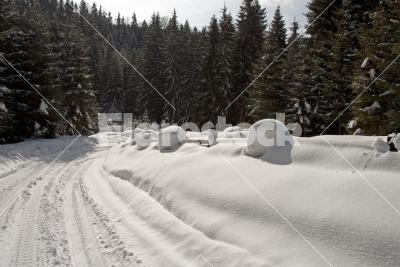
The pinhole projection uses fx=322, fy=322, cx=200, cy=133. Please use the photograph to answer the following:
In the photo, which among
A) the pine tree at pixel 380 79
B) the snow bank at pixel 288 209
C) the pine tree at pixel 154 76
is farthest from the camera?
the pine tree at pixel 154 76

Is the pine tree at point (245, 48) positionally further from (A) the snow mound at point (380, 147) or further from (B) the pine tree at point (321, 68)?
(A) the snow mound at point (380, 147)

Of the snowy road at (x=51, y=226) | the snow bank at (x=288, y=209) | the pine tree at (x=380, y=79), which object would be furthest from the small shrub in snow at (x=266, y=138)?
the pine tree at (x=380, y=79)

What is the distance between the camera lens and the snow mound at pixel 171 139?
12891mm

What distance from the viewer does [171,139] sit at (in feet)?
42.9

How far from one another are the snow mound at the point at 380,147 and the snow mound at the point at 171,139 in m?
7.81

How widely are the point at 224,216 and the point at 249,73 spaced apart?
25.0m

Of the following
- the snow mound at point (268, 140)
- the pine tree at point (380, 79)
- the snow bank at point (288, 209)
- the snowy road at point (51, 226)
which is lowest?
the snowy road at point (51, 226)

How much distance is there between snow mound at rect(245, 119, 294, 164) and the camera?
26.4 feet

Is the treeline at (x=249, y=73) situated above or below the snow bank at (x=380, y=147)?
above

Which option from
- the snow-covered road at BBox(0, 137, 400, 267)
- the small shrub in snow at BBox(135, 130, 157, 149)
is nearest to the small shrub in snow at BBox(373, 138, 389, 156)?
the snow-covered road at BBox(0, 137, 400, 267)

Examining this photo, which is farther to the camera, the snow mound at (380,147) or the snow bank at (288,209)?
the snow mound at (380,147)

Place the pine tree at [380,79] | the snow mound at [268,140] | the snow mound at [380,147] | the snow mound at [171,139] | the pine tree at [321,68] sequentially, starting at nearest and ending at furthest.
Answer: the snow mound at [380,147]
the snow mound at [268,140]
the snow mound at [171,139]
the pine tree at [380,79]
the pine tree at [321,68]

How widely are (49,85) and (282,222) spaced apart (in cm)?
2306

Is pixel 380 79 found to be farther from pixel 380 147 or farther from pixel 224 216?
pixel 224 216
